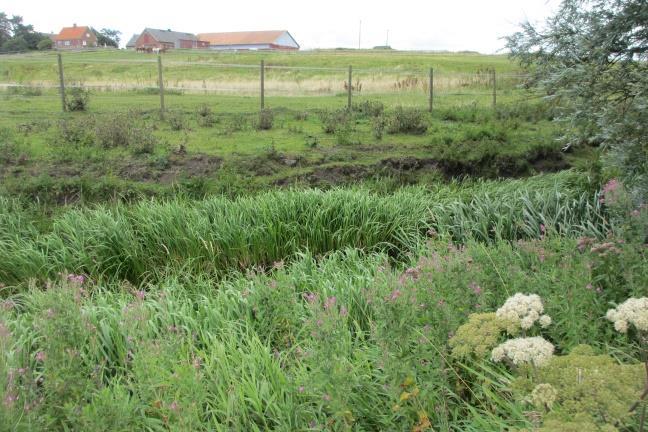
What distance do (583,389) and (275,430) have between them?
4.61 ft

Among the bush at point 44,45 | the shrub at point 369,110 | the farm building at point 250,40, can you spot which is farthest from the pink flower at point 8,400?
the farm building at point 250,40

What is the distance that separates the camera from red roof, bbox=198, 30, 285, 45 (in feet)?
368

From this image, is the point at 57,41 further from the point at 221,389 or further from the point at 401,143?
the point at 221,389

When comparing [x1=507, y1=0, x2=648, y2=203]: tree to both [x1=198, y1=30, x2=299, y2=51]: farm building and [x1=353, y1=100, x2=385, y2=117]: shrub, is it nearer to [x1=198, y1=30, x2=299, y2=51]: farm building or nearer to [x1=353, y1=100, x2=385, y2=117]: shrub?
[x1=353, y1=100, x2=385, y2=117]: shrub

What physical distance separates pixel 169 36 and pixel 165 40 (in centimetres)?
276

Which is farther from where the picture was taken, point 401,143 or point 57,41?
point 57,41

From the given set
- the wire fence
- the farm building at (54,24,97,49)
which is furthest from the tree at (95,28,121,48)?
the wire fence

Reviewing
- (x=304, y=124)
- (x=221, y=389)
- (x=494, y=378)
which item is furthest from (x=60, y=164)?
(x=494, y=378)

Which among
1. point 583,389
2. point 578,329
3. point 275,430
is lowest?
point 275,430

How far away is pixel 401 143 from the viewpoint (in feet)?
38.8

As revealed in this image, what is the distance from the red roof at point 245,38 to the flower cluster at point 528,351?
114 metres

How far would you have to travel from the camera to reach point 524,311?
8.23 ft

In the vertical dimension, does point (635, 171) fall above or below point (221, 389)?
above

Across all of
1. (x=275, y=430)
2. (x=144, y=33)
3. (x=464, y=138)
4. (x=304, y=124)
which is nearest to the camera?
(x=275, y=430)
